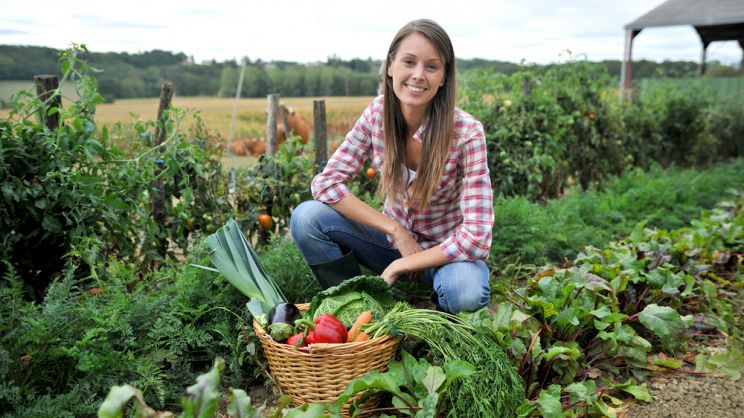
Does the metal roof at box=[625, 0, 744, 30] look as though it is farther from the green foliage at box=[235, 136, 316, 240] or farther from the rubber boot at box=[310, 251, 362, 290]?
the rubber boot at box=[310, 251, 362, 290]

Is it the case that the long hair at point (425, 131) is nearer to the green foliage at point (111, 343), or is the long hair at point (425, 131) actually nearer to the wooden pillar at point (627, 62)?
the green foliage at point (111, 343)

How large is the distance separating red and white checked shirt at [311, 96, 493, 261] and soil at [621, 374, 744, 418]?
0.85 meters

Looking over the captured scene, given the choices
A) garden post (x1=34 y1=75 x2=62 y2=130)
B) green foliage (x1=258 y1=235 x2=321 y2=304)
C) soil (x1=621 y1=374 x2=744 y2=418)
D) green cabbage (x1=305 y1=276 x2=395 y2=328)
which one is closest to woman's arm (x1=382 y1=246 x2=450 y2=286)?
green cabbage (x1=305 y1=276 x2=395 y2=328)

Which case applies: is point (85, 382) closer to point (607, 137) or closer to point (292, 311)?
point (292, 311)

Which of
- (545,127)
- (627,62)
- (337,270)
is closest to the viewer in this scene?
(337,270)

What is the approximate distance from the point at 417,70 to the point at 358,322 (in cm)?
104

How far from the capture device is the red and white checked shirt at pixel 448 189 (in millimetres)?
2447

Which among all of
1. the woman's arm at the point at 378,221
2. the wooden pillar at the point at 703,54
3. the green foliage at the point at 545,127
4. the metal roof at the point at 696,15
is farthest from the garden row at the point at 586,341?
the wooden pillar at the point at 703,54

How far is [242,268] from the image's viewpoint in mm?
2457

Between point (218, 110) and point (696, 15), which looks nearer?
point (218, 110)

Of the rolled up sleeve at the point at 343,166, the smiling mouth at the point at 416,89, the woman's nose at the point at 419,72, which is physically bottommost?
the rolled up sleeve at the point at 343,166

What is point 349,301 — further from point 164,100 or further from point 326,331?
point 164,100

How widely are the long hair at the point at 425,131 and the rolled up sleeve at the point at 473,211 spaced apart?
0.11 meters

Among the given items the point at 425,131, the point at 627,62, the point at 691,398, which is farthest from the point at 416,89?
the point at 627,62
